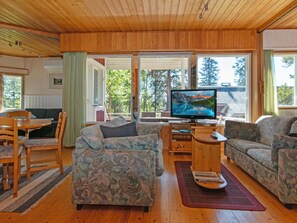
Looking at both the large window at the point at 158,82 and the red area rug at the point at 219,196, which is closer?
the red area rug at the point at 219,196

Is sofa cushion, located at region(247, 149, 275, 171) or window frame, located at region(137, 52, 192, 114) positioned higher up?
window frame, located at region(137, 52, 192, 114)

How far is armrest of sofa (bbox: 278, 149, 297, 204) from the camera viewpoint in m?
2.27

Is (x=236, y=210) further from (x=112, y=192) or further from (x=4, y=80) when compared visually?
(x=4, y=80)

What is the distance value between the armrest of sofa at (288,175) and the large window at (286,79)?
318 centimetres

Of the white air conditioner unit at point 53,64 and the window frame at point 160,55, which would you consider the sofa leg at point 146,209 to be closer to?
the window frame at point 160,55

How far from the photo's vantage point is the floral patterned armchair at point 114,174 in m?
2.12

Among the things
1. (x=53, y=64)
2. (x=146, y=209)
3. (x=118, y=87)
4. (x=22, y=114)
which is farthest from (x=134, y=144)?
(x=53, y=64)

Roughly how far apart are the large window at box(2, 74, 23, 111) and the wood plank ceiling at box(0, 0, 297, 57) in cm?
233

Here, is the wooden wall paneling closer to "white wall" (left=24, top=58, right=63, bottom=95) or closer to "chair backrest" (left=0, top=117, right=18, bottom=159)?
"white wall" (left=24, top=58, right=63, bottom=95)

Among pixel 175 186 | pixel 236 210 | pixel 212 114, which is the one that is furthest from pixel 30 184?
pixel 212 114

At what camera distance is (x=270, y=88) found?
4.73 metres

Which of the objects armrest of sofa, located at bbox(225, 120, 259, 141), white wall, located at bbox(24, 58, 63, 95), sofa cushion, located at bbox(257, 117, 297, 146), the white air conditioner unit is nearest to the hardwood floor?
sofa cushion, located at bbox(257, 117, 297, 146)

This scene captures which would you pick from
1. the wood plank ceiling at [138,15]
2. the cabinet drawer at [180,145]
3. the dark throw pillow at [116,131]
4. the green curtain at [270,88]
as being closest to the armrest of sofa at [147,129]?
the dark throw pillow at [116,131]

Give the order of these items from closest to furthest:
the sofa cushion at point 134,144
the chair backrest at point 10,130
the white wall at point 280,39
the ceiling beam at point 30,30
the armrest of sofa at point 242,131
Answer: the sofa cushion at point 134,144 < the chair backrest at point 10,130 < the armrest of sofa at point 242,131 < the ceiling beam at point 30,30 < the white wall at point 280,39
